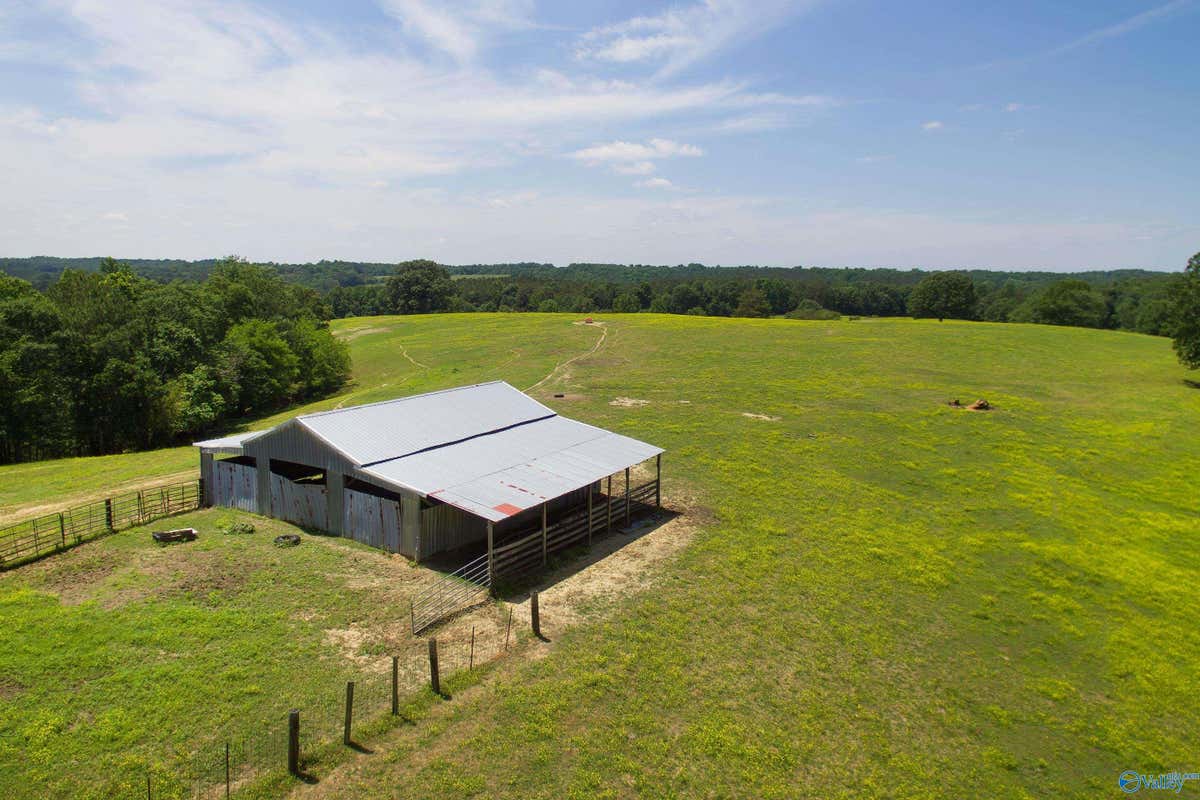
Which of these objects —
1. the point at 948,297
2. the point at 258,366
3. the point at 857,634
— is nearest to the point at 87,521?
the point at 857,634

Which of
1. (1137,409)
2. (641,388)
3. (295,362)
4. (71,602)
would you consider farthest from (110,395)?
(1137,409)

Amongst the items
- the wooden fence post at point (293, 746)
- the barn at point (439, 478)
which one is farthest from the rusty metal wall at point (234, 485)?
the wooden fence post at point (293, 746)

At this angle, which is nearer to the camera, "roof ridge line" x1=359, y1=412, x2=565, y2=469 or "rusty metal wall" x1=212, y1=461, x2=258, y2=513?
"roof ridge line" x1=359, y1=412, x2=565, y2=469

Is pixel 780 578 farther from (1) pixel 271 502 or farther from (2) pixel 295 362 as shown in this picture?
(2) pixel 295 362

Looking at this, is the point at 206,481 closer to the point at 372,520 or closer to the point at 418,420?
the point at 372,520

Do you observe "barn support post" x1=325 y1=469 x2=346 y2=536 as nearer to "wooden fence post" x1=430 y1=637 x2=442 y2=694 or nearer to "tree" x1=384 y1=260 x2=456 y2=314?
"wooden fence post" x1=430 y1=637 x2=442 y2=694

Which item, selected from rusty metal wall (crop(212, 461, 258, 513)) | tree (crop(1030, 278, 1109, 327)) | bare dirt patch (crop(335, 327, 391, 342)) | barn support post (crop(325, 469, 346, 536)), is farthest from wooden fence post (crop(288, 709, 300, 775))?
tree (crop(1030, 278, 1109, 327))
